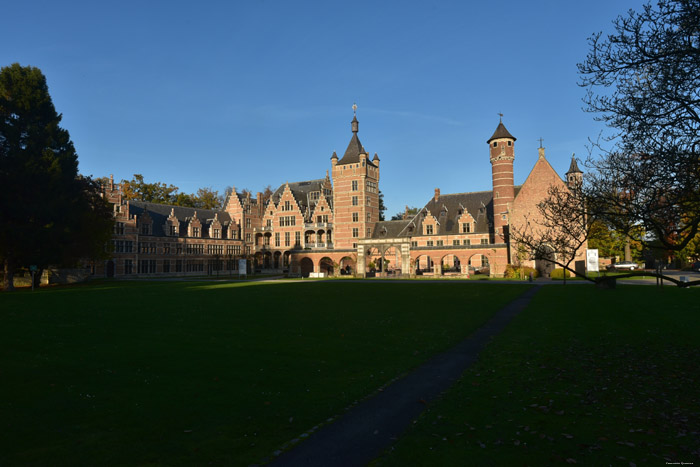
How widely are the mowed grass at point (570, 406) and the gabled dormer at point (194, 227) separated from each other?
65932 mm

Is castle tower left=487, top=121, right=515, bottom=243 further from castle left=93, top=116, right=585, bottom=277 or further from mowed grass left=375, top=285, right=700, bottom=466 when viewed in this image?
mowed grass left=375, top=285, right=700, bottom=466

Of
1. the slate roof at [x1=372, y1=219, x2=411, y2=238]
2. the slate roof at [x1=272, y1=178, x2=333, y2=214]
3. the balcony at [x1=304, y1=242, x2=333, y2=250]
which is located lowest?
the balcony at [x1=304, y1=242, x2=333, y2=250]

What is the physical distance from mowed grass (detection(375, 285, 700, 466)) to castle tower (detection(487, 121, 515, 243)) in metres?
42.2

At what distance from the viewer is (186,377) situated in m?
9.09

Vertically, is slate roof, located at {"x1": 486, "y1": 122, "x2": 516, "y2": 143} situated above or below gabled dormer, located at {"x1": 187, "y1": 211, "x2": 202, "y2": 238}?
above

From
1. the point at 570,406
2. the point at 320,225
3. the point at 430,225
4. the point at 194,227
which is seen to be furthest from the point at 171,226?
the point at 570,406

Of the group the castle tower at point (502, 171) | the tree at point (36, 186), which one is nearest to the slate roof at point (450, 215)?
the castle tower at point (502, 171)

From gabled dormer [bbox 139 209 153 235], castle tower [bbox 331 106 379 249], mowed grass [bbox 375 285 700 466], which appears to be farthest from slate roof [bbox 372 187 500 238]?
mowed grass [bbox 375 285 700 466]

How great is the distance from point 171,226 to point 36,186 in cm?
3303

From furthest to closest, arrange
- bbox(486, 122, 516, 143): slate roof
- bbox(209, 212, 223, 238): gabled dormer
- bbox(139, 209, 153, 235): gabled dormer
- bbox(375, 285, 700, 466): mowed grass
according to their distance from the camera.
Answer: bbox(209, 212, 223, 238): gabled dormer → bbox(139, 209, 153, 235): gabled dormer → bbox(486, 122, 516, 143): slate roof → bbox(375, 285, 700, 466): mowed grass

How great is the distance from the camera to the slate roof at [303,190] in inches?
3047

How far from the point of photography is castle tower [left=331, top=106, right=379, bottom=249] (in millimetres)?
67312

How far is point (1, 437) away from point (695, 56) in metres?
12.6

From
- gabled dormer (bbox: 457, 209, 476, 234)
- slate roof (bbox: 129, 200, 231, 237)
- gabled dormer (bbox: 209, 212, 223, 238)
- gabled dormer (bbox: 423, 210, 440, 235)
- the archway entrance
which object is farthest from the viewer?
gabled dormer (bbox: 209, 212, 223, 238)
